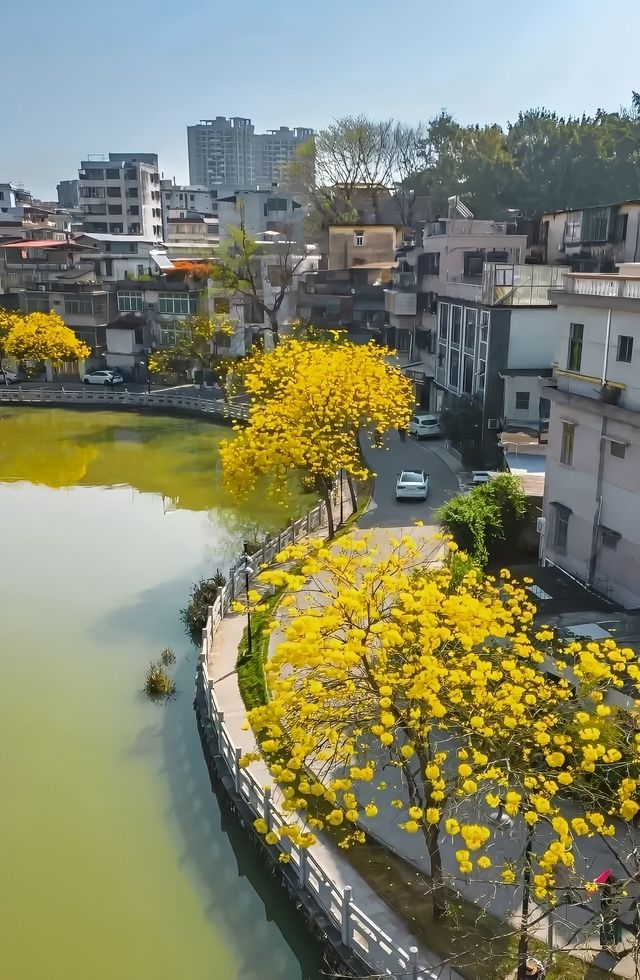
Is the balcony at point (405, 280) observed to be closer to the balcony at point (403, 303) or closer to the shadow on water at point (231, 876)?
the balcony at point (403, 303)

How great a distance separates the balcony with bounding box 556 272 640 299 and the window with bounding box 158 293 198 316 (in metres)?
41.6

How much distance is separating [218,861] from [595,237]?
29844 millimetres

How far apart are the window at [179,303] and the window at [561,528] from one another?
4239 cm

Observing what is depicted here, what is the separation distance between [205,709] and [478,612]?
8.78 metres

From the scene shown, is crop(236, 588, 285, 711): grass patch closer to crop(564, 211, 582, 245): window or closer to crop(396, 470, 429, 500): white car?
crop(396, 470, 429, 500): white car

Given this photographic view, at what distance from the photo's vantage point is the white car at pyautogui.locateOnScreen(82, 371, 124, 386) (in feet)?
187

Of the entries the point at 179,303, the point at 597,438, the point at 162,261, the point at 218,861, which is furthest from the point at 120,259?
the point at 218,861

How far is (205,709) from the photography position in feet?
56.5

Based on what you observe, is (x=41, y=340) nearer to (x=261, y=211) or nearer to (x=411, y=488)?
(x=261, y=211)

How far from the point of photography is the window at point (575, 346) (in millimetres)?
20141

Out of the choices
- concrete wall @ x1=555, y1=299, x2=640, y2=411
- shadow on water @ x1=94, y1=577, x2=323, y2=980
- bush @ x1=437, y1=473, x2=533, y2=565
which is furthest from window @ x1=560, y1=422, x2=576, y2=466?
shadow on water @ x1=94, y1=577, x2=323, y2=980

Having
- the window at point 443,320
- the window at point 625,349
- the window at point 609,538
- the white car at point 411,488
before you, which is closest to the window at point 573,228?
the window at point 443,320

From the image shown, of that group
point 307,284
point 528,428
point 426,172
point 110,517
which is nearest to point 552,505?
point 528,428

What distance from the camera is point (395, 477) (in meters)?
33.4
